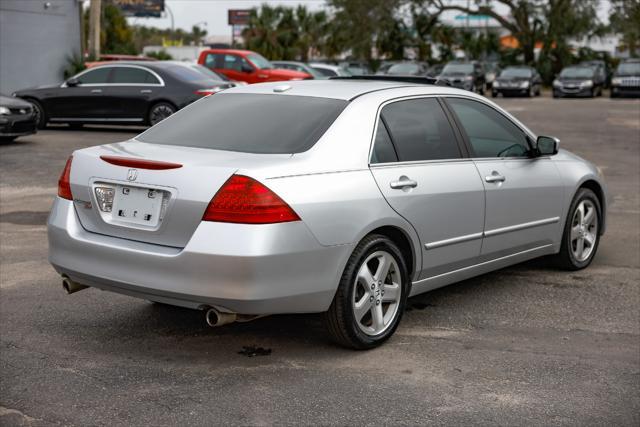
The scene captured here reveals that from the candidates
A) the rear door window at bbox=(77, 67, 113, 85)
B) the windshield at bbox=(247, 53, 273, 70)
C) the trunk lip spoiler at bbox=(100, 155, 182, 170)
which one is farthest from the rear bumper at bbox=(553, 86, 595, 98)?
the trunk lip spoiler at bbox=(100, 155, 182, 170)

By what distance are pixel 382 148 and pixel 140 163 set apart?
1389 mm

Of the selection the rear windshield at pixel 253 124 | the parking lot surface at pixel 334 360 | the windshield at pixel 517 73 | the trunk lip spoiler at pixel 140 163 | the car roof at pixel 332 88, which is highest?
the car roof at pixel 332 88

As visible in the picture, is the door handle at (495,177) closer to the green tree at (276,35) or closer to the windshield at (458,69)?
the windshield at (458,69)

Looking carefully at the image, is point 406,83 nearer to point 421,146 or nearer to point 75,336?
point 421,146

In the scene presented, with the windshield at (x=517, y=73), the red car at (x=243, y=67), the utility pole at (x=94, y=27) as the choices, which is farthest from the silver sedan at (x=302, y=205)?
the windshield at (x=517, y=73)

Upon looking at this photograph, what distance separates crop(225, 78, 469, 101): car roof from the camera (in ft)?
18.8

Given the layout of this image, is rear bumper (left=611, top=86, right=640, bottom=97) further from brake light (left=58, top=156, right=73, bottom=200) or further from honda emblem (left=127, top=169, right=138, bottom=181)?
honda emblem (left=127, top=169, right=138, bottom=181)

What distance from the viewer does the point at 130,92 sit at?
1997 centimetres

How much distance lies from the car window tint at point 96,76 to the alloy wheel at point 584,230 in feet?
48.3

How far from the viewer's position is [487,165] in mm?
6242

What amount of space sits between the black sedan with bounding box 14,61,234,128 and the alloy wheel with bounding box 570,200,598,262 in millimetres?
12724

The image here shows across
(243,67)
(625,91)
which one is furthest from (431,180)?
(625,91)

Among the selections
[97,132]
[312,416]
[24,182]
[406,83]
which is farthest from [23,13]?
[312,416]

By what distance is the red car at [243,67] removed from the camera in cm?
2650
